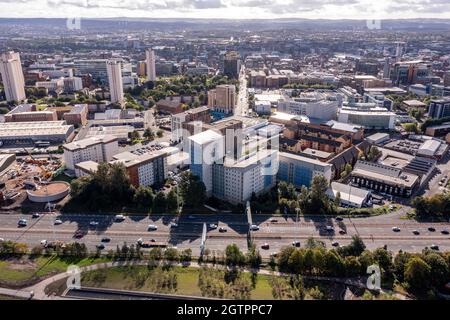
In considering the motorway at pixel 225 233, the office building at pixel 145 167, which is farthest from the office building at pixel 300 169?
the office building at pixel 145 167

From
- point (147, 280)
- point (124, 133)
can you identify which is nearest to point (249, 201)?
point (147, 280)

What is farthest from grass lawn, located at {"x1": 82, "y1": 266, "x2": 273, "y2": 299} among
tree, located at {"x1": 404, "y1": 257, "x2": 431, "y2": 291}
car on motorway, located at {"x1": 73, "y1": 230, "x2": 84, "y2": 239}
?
tree, located at {"x1": 404, "y1": 257, "x2": 431, "y2": 291}

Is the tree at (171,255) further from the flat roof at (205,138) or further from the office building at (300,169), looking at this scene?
the office building at (300,169)

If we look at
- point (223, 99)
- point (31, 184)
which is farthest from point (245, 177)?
point (223, 99)

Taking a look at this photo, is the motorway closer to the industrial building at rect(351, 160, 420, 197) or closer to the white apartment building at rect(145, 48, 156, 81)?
the industrial building at rect(351, 160, 420, 197)

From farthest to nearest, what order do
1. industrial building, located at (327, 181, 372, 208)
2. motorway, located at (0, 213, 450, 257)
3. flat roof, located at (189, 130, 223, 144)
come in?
industrial building, located at (327, 181, 372, 208)
flat roof, located at (189, 130, 223, 144)
motorway, located at (0, 213, 450, 257)

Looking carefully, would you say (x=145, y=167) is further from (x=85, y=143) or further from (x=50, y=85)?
(x=50, y=85)

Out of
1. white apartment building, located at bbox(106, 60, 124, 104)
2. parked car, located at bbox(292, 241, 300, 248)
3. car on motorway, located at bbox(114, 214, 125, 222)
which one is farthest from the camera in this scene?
white apartment building, located at bbox(106, 60, 124, 104)
